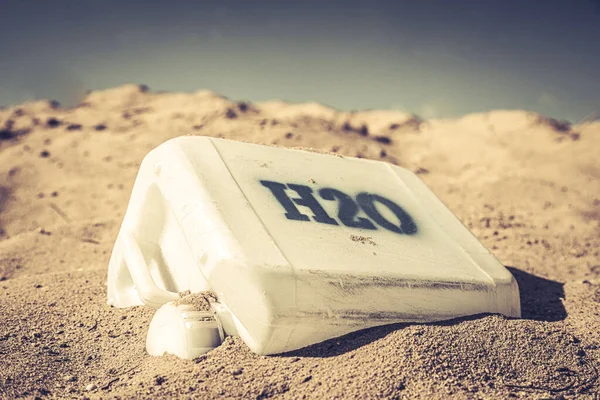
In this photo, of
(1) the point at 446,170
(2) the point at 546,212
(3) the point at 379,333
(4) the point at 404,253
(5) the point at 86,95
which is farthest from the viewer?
(5) the point at 86,95

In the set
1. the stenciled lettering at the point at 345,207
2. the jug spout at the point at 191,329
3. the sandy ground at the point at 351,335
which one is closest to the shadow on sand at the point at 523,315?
the sandy ground at the point at 351,335

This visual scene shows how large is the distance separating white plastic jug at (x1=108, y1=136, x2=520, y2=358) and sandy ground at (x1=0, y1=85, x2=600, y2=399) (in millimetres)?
84

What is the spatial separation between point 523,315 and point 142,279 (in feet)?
5.22

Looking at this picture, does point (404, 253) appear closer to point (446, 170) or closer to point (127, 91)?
point (446, 170)

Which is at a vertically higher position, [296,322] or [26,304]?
[296,322]

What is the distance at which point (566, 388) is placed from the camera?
156cm

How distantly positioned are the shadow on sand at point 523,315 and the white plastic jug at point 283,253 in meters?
0.03

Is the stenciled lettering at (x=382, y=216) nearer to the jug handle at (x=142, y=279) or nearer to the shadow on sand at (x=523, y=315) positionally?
the shadow on sand at (x=523, y=315)

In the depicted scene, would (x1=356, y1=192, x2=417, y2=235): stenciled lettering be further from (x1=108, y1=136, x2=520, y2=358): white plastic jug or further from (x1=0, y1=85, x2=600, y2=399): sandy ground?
(x1=0, y1=85, x2=600, y2=399): sandy ground

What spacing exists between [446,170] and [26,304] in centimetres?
465

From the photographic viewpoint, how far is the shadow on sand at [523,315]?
5.24 ft

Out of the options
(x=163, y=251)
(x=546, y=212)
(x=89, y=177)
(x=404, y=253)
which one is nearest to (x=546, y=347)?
(x=404, y=253)

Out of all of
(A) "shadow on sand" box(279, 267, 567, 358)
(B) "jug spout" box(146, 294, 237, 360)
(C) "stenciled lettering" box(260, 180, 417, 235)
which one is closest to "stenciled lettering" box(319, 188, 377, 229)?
(C) "stenciled lettering" box(260, 180, 417, 235)

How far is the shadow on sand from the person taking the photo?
5.24 ft
